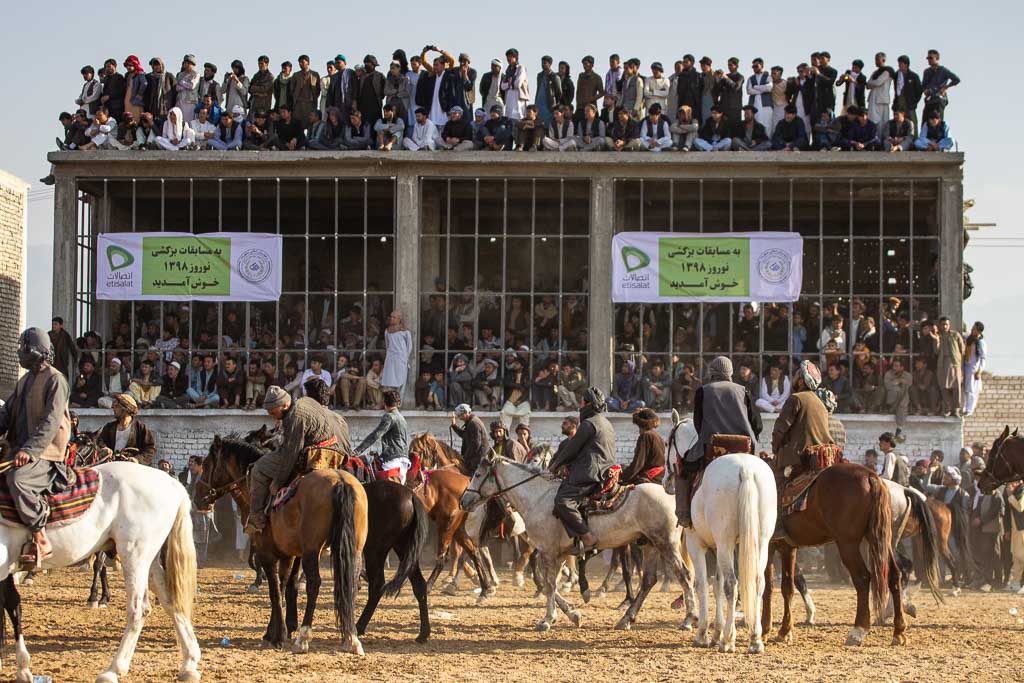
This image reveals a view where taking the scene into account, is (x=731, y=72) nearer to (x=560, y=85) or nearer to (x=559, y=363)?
(x=560, y=85)

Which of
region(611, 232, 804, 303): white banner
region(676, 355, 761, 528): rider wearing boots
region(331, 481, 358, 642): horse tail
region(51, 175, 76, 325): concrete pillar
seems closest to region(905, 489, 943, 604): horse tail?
region(676, 355, 761, 528): rider wearing boots

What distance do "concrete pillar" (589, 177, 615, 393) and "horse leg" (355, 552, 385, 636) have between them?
12.4 m

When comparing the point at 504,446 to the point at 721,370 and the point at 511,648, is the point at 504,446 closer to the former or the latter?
the point at 721,370

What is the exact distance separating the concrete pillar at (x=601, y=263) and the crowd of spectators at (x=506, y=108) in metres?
0.88

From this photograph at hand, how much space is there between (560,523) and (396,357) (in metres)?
10.4

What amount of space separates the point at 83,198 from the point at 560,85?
361 inches

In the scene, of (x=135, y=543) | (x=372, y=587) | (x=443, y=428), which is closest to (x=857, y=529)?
(x=372, y=587)

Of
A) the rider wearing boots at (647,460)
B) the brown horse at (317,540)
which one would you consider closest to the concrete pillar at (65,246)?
the rider wearing boots at (647,460)

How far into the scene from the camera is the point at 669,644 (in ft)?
41.7

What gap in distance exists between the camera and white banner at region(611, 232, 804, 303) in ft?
78.6

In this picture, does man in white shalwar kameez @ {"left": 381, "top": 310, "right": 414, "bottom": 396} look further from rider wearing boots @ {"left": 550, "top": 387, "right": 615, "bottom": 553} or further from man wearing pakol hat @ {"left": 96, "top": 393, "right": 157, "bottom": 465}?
rider wearing boots @ {"left": 550, "top": 387, "right": 615, "bottom": 553}

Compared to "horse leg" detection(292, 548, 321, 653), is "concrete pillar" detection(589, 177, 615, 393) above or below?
above

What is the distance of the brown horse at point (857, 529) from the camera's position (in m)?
12.3

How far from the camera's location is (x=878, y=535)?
12258 millimetres
